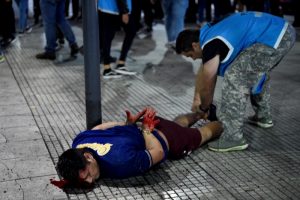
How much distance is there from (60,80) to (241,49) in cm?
291

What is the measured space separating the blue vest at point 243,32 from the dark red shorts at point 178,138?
0.61 metres

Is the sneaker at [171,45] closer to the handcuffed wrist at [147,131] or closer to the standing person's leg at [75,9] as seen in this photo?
the standing person's leg at [75,9]

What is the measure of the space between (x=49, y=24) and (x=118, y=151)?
14.7 ft

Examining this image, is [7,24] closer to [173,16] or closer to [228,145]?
[173,16]

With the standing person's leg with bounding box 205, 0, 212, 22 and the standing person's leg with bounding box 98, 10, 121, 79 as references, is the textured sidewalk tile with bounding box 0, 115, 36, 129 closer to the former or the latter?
the standing person's leg with bounding box 98, 10, 121, 79

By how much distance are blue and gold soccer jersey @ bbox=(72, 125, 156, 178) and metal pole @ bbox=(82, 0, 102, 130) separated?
46cm

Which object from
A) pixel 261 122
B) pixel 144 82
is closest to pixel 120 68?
pixel 144 82

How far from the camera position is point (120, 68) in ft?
20.3

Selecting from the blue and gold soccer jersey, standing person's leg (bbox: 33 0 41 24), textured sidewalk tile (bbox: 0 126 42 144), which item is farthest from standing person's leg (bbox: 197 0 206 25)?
the blue and gold soccer jersey

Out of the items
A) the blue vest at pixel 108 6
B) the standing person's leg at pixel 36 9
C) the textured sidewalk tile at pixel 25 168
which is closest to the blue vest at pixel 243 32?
the textured sidewalk tile at pixel 25 168

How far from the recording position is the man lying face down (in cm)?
284

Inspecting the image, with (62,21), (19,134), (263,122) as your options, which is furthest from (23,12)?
(263,122)

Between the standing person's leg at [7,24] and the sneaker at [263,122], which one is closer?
the sneaker at [263,122]

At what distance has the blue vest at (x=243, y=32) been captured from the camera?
3.45 m
